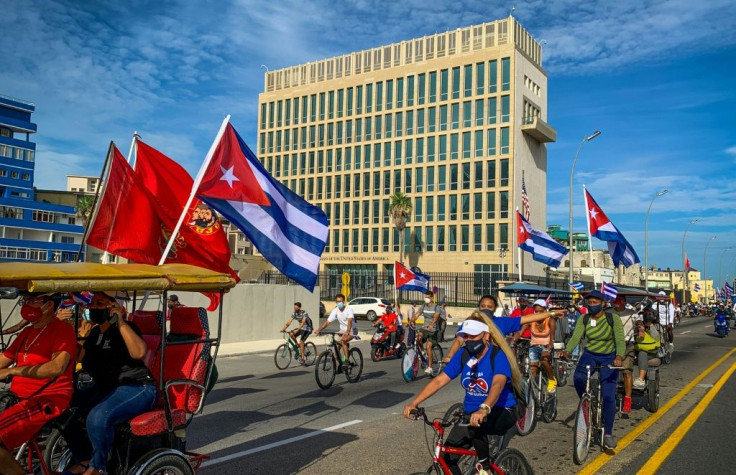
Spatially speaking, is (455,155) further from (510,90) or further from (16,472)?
(16,472)

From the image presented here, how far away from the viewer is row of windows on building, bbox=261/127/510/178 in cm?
6228

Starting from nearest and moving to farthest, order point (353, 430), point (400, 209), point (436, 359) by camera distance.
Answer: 1. point (353, 430)
2. point (436, 359)
3. point (400, 209)

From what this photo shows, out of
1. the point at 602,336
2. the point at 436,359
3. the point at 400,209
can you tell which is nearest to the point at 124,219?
the point at 602,336

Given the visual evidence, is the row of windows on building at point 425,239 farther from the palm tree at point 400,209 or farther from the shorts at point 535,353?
the shorts at point 535,353

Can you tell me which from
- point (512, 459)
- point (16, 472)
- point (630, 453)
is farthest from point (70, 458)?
point (630, 453)

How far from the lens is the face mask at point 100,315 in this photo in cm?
494

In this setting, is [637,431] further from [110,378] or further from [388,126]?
[388,126]

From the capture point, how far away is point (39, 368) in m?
4.48

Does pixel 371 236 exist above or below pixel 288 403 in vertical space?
above

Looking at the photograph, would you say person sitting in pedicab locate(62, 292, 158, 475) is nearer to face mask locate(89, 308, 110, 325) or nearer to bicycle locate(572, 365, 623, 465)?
face mask locate(89, 308, 110, 325)

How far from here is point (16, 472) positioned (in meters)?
4.18

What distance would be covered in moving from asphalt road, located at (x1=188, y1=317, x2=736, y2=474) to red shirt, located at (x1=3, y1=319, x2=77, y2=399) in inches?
88.5

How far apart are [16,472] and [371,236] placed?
65767 mm

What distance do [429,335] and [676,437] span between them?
758 centimetres
